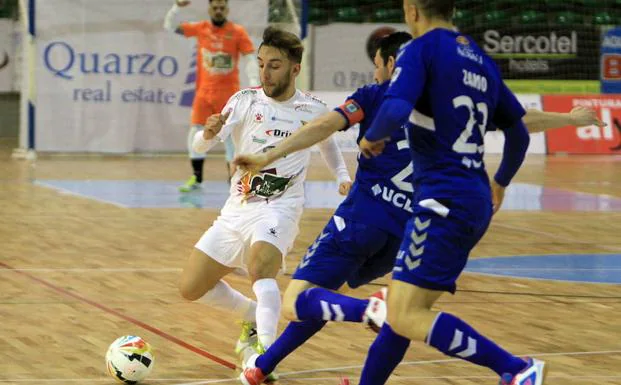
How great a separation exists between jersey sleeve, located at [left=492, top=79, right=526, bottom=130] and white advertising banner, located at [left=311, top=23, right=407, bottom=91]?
18.6 m

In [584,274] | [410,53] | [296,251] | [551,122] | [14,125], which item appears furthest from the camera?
[14,125]

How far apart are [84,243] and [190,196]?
4092 mm

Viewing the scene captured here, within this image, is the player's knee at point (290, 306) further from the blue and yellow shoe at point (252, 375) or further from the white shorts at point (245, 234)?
the white shorts at point (245, 234)

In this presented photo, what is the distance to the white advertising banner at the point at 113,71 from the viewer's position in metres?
20.0

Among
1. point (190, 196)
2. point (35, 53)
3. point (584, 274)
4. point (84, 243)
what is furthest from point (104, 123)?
point (584, 274)

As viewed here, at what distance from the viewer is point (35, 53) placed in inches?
786

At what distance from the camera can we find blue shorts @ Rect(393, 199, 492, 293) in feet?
15.8

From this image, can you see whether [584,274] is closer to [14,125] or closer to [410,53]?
[410,53]

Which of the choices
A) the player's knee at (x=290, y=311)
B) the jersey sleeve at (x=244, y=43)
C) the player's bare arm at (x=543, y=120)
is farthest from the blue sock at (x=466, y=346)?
the jersey sleeve at (x=244, y=43)

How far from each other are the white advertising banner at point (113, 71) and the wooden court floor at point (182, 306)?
5.61 metres

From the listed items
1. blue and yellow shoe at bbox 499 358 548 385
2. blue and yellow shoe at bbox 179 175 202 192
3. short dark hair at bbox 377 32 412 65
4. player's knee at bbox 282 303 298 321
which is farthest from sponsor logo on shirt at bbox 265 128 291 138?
blue and yellow shoe at bbox 179 175 202 192

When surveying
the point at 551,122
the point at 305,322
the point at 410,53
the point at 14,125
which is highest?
the point at 410,53

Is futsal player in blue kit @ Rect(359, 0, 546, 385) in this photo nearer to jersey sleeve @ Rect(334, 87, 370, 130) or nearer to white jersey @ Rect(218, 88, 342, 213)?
jersey sleeve @ Rect(334, 87, 370, 130)

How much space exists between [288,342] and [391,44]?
1500 mm
